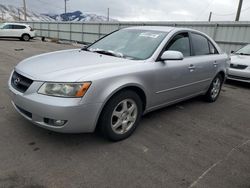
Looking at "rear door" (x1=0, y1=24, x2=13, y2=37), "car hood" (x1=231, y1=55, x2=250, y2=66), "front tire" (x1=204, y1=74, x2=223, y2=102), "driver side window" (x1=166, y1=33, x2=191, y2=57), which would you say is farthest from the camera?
"rear door" (x1=0, y1=24, x2=13, y2=37)

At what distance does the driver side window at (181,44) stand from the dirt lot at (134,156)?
1.22 m

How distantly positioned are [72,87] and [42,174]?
3.14 feet

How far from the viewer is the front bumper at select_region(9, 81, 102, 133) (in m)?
2.47

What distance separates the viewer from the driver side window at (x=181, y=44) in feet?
12.2

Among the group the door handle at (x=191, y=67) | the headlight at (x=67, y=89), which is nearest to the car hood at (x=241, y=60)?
the door handle at (x=191, y=67)

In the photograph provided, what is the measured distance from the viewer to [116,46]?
380 cm

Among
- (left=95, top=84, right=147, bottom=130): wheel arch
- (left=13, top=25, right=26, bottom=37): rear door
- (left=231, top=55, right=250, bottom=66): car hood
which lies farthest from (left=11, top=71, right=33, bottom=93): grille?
(left=13, top=25, right=26, bottom=37): rear door

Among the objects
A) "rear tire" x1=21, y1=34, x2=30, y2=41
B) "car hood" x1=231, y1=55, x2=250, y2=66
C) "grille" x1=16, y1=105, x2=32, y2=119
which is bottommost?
"rear tire" x1=21, y1=34, x2=30, y2=41

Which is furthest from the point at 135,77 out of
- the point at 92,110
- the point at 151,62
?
the point at 92,110

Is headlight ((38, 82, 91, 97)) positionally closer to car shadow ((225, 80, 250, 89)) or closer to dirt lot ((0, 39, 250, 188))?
dirt lot ((0, 39, 250, 188))

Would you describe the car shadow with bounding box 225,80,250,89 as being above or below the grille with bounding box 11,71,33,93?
Answer: below

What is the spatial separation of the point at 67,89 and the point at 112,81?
1.79ft

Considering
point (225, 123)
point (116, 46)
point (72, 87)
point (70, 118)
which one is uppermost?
point (116, 46)

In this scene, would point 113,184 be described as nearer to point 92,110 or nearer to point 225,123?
point 92,110
